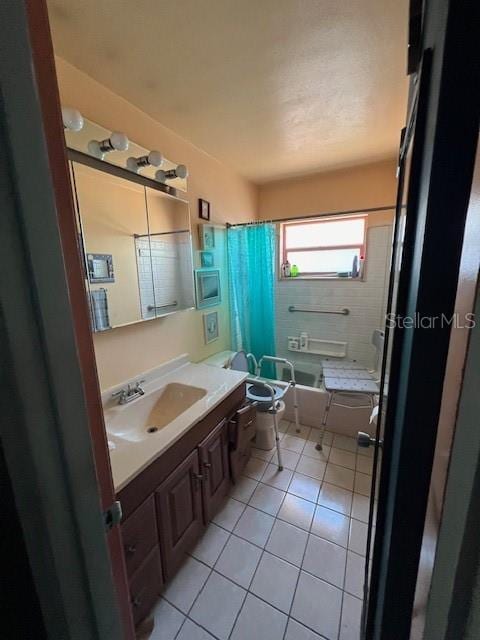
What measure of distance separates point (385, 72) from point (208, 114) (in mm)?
930

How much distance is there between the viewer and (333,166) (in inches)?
94.0

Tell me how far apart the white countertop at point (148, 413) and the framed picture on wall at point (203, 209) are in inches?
43.9

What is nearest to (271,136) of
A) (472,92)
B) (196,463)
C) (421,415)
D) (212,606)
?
(472,92)

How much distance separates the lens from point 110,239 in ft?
4.48

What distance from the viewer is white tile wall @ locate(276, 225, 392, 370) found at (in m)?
2.59

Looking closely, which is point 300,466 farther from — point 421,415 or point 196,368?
point 421,415

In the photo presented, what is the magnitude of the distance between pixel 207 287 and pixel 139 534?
5.23 ft

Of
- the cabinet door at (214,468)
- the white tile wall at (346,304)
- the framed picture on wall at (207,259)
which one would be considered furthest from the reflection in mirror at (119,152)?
the white tile wall at (346,304)

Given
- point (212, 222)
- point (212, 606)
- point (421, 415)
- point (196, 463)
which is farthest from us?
point (212, 222)

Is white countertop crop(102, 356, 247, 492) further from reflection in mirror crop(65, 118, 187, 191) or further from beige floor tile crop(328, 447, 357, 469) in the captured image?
reflection in mirror crop(65, 118, 187, 191)

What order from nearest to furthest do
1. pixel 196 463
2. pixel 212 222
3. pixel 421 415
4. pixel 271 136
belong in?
pixel 421 415
pixel 196 463
pixel 271 136
pixel 212 222

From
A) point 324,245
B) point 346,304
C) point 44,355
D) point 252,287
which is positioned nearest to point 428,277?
point 44,355

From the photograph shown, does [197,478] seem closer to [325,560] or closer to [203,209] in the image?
[325,560]

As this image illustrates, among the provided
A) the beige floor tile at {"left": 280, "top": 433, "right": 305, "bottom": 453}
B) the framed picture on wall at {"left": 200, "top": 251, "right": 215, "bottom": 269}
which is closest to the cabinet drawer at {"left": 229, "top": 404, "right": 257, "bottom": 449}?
the beige floor tile at {"left": 280, "top": 433, "right": 305, "bottom": 453}
